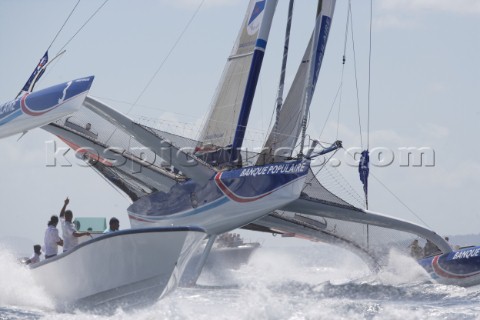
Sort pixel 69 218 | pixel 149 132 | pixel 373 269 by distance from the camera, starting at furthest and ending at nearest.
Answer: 1. pixel 373 269
2. pixel 149 132
3. pixel 69 218

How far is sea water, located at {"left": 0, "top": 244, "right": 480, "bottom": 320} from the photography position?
14.6 meters

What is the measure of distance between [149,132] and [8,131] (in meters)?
4.72

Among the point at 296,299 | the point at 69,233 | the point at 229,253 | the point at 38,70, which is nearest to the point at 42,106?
the point at 69,233

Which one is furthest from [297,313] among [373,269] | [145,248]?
[373,269]

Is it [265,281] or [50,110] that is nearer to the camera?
[50,110]

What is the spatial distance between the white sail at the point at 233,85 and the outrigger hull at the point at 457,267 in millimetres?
5833

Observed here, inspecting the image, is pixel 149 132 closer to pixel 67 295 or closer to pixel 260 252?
pixel 67 295

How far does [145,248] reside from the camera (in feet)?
46.3

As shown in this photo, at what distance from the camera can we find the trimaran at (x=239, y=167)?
20422mm

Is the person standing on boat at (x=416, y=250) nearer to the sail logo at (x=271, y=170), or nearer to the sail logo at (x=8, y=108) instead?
the sail logo at (x=271, y=170)

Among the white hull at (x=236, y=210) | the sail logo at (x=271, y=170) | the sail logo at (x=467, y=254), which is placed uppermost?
the sail logo at (x=271, y=170)

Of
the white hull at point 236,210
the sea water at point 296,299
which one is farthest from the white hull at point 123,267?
the white hull at point 236,210

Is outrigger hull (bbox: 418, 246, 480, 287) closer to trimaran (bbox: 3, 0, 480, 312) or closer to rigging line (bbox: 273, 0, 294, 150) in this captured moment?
trimaran (bbox: 3, 0, 480, 312)

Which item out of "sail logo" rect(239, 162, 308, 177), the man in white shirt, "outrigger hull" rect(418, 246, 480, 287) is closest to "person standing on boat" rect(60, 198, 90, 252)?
the man in white shirt
